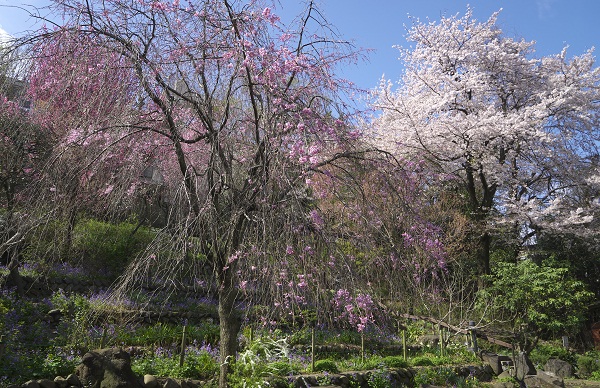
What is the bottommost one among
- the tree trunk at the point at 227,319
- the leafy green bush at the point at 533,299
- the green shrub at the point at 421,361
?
the green shrub at the point at 421,361

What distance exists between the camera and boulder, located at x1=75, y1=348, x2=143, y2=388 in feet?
17.7

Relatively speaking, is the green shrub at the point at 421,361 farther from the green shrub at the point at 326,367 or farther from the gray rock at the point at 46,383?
the gray rock at the point at 46,383

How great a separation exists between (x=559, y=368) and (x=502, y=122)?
6747 mm

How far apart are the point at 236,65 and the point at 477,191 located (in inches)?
550

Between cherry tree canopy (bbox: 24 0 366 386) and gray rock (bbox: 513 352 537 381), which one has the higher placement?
cherry tree canopy (bbox: 24 0 366 386)

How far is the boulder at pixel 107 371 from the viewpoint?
213 inches

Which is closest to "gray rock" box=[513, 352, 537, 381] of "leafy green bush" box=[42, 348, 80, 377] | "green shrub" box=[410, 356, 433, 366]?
"green shrub" box=[410, 356, 433, 366]

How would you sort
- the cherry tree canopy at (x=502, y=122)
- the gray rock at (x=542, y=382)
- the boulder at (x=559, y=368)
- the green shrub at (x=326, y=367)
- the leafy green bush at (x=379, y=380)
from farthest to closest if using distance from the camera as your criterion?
the cherry tree canopy at (x=502, y=122) → the boulder at (x=559, y=368) → the gray rock at (x=542, y=382) → the leafy green bush at (x=379, y=380) → the green shrub at (x=326, y=367)

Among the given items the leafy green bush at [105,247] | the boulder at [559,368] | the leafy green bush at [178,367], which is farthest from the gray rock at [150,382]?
the boulder at [559,368]

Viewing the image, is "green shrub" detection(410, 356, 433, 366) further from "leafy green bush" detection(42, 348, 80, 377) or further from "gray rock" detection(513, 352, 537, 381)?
"leafy green bush" detection(42, 348, 80, 377)

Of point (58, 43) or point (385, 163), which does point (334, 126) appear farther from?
point (58, 43)

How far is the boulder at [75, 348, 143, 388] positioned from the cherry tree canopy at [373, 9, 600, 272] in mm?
10350

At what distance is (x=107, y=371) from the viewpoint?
5469 mm

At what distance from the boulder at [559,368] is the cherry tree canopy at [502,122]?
11.3 feet
